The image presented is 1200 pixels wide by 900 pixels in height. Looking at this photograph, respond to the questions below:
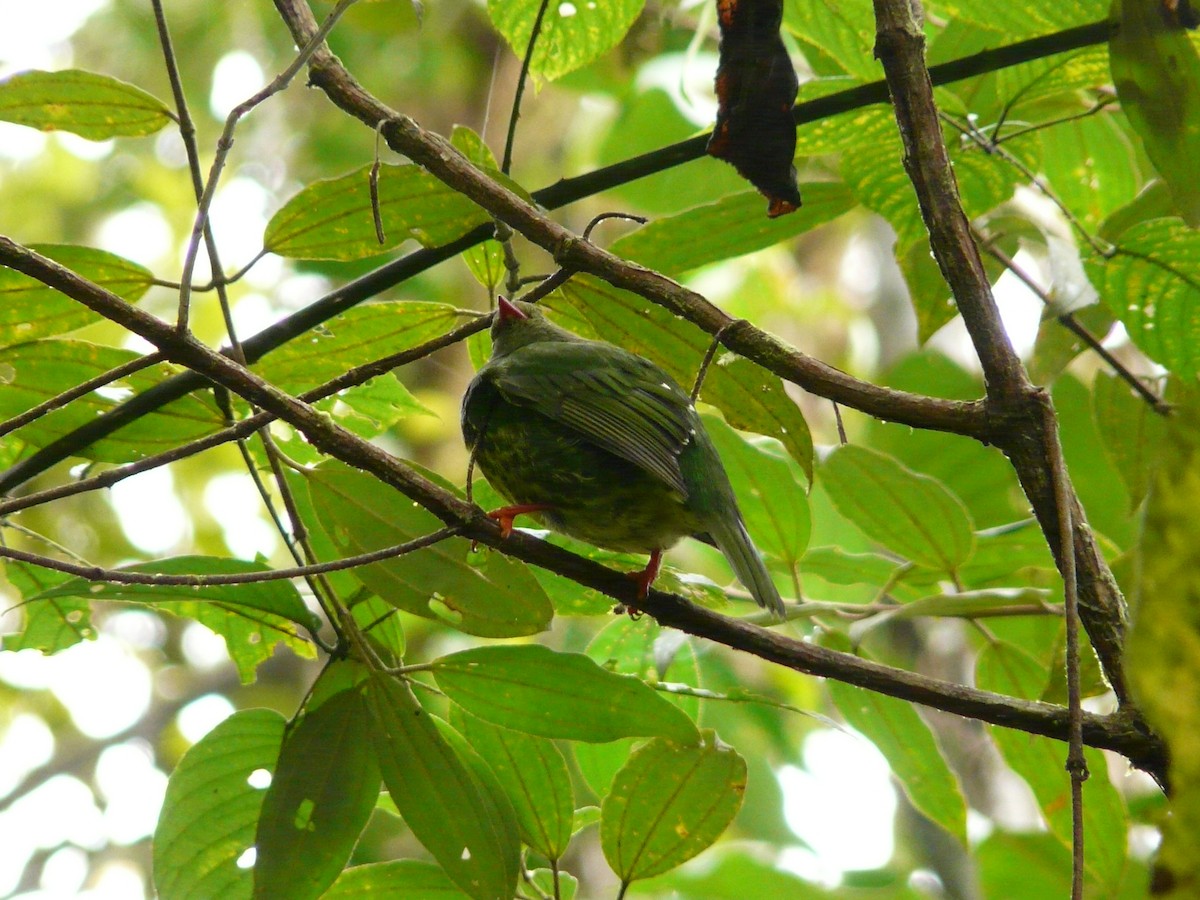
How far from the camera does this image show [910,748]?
7.97ft

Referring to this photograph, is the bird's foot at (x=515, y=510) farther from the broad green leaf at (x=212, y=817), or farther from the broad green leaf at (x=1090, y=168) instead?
the broad green leaf at (x=1090, y=168)

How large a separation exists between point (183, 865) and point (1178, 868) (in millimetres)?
1754

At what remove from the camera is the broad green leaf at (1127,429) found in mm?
2504

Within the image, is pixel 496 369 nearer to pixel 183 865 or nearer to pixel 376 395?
pixel 376 395

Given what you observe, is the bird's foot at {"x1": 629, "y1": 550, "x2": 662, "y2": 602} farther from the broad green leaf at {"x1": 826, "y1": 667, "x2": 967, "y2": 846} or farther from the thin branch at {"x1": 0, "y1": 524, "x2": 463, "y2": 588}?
the broad green leaf at {"x1": 826, "y1": 667, "x2": 967, "y2": 846}

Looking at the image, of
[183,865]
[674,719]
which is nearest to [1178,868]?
[674,719]

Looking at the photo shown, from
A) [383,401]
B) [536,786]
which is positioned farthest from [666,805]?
[383,401]

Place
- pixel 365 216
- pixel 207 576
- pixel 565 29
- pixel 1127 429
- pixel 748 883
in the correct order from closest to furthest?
1. pixel 207 576
2. pixel 365 216
3. pixel 565 29
4. pixel 1127 429
5. pixel 748 883

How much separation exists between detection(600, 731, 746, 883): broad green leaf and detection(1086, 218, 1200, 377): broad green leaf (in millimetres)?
1101

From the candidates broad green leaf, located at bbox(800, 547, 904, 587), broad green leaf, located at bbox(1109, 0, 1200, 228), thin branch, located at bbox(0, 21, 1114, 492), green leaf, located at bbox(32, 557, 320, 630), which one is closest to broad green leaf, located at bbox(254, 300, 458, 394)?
thin branch, located at bbox(0, 21, 1114, 492)

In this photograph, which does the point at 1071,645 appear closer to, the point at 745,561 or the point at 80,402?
the point at 745,561

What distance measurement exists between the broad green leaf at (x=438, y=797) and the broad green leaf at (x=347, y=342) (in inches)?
25.7

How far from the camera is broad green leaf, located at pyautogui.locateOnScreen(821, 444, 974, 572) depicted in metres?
2.40

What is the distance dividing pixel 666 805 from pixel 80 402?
1311 mm
